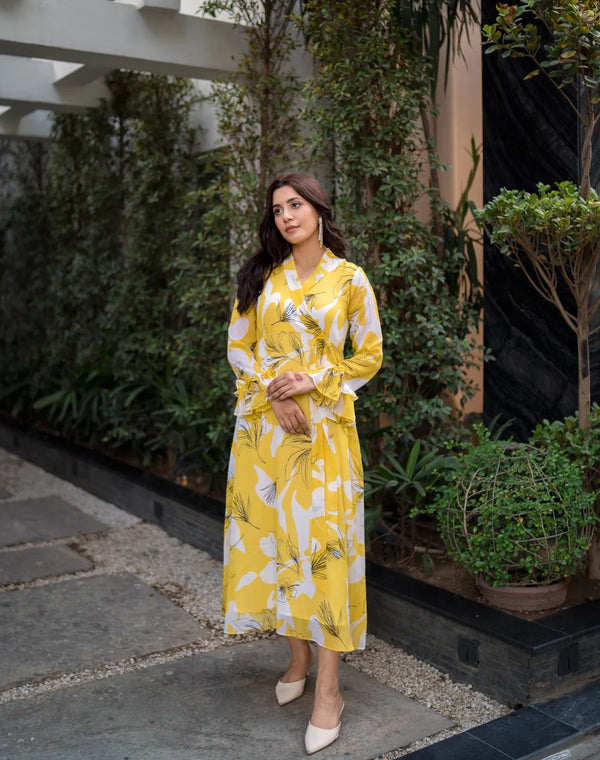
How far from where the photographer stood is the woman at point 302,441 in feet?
8.13

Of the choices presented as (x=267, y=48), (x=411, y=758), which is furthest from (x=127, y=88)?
(x=411, y=758)

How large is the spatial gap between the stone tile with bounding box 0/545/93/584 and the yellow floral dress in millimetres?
1619

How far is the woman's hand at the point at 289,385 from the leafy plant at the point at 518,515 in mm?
787

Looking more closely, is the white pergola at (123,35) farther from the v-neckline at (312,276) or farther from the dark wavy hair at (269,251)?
the v-neckline at (312,276)

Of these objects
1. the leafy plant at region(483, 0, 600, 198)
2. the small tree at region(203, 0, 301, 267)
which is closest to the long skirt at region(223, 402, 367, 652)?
the leafy plant at region(483, 0, 600, 198)

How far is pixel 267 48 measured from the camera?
14.2ft

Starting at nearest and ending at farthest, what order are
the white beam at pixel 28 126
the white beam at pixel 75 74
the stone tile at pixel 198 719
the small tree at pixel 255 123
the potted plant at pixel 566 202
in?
the stone tile at pixel 198 719
the potted plant at pixel 566 202
the small tree at pixel 255 123
the white beam at pixel 75 74
the white beam at pixel 28 126

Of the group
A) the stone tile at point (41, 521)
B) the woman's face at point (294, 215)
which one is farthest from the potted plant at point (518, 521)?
the stone tile at point (41, 521)

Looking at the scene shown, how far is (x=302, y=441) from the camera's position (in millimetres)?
2498

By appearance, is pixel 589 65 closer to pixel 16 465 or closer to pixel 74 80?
pixel 74 80

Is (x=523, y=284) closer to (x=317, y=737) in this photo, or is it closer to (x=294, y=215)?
(x=294, y=215)

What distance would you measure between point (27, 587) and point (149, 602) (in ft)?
1.97

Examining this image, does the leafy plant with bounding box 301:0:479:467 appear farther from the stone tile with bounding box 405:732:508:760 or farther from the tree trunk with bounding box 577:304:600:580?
the stone tile with bounding box 405:732:508:760

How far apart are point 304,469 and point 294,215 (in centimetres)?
73
